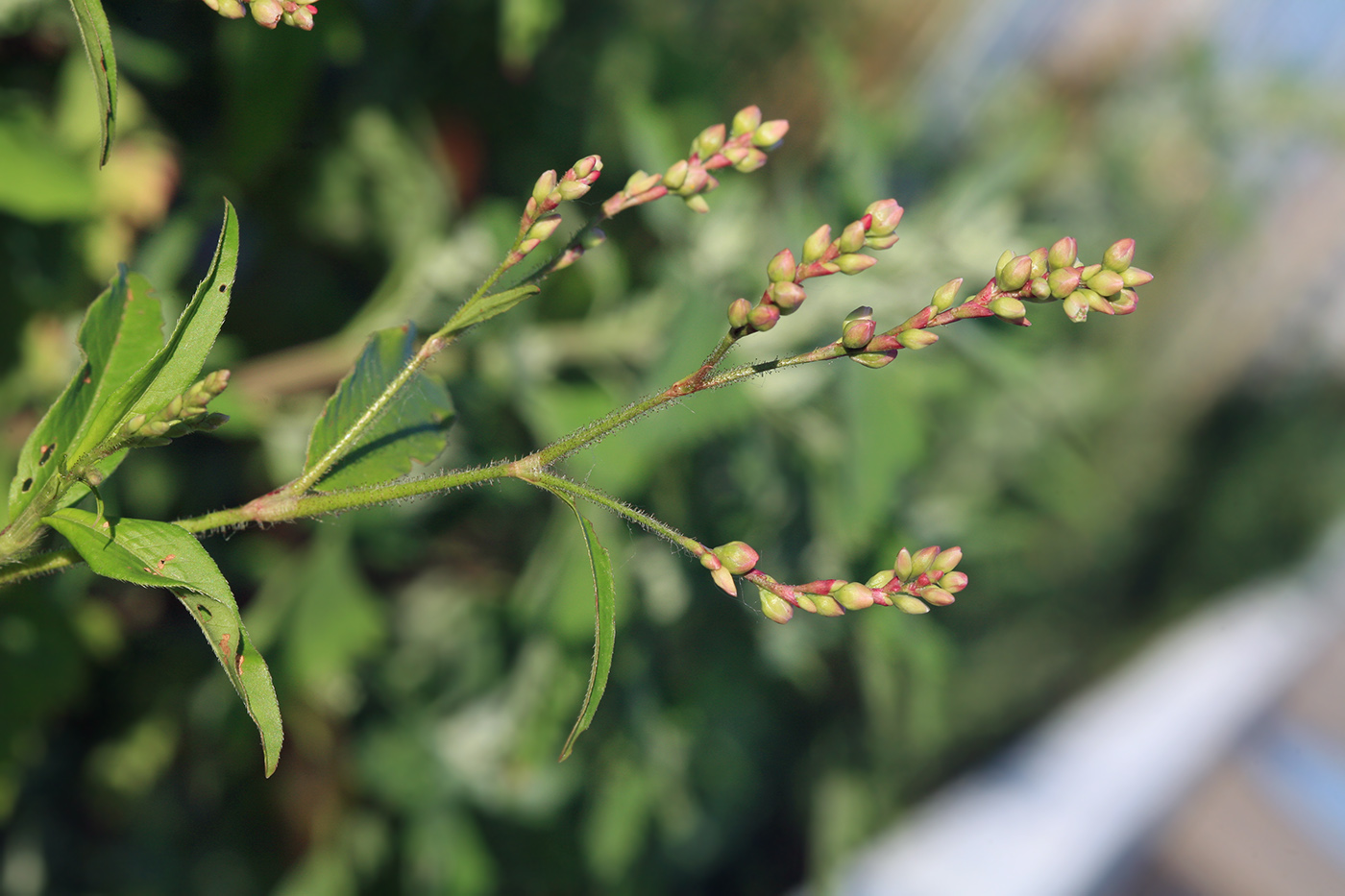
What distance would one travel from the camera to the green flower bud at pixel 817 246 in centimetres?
36

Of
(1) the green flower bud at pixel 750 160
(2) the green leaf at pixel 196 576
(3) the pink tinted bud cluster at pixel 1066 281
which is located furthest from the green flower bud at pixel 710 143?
(2) the green leaf at pixel 196 576

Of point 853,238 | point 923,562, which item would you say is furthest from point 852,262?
point 923,562

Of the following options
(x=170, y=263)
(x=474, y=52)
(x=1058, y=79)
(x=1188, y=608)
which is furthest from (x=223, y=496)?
(x=1188, y=608)

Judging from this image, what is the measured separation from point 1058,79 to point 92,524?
2.63 meters

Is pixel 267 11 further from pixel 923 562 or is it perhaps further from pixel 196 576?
pixel 923 562

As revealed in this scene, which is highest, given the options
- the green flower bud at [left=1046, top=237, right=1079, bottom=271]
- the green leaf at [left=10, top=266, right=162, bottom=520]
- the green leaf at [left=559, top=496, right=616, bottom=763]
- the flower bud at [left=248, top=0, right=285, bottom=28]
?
the flower bud at [left=248, top=0, right=285, bottom=28]

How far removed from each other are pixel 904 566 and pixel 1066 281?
0.12 m

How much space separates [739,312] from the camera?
13.2 inches

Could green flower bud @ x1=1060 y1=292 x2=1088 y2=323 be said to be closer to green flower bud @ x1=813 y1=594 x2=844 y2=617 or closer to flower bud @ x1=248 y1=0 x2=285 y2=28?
green flower bud @ x1=813 y1=594 x2=844 y2=617

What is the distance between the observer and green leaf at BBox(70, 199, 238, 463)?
33cm

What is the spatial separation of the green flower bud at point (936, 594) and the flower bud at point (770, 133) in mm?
183

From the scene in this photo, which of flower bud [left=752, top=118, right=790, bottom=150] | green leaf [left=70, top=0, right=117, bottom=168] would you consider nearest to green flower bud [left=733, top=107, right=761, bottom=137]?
flower bud [left=752, top=118, right=790, bottom=150]

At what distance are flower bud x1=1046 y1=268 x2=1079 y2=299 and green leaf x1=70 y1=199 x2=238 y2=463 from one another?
0.29 meters

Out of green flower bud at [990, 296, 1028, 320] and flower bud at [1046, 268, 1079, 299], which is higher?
flower bud at [1046, 268, 1079, 299]
